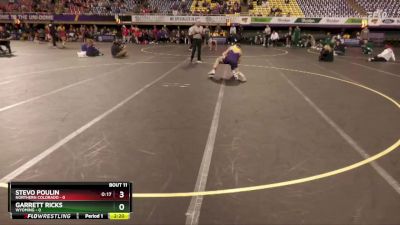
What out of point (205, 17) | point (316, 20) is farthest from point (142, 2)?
point (316, 20)

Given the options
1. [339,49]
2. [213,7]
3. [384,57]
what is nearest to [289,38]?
[213,7]

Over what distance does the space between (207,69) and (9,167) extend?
11.2 metres

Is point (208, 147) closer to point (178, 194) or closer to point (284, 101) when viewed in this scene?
point (178, 194)

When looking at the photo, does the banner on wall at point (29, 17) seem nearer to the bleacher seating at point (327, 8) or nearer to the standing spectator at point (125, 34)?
the standing spectator at point (125, 34)

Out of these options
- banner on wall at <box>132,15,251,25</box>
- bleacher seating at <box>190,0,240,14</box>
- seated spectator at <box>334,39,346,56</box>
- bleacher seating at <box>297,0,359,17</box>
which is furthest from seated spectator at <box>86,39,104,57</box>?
bleacher seating at <box>297,0,359,17</box>

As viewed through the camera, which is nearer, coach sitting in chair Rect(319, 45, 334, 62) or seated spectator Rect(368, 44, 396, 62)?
coach sitting in chair Rect(319, 45, 334, 62)

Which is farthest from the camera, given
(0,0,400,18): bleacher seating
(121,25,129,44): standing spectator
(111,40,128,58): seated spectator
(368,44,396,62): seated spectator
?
(0,0,400,18): bleacher seating

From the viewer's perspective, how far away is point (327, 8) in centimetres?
3422

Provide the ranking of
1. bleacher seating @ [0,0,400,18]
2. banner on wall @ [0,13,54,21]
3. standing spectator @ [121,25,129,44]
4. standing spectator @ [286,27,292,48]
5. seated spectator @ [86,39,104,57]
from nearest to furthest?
seated spectator @ [86,39,104,57] < standing spectator @ [286,27,292,48] < standing spectator @ [121,25,129,44] < bleacher seating @ [0,0,400,18] < banner on wall @ [0,13,54,21]
